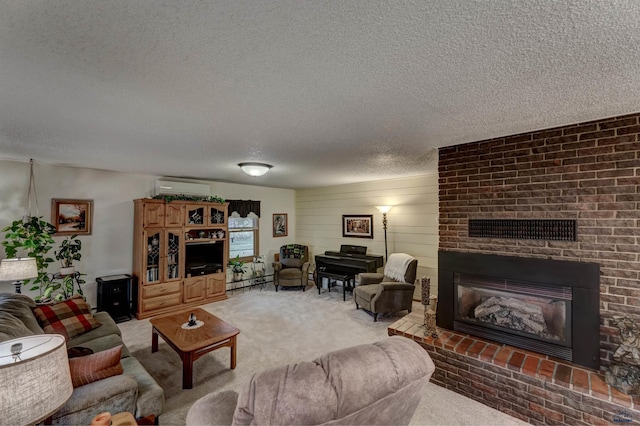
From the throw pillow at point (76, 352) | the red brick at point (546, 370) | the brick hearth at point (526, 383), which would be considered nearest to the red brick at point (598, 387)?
the brick hearth at point (526, 383)

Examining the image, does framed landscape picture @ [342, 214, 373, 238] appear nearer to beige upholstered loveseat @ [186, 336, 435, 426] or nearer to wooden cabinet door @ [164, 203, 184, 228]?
wooden cabinet door @ [164, 203, 184, 228]

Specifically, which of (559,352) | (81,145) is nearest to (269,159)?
(81,145)

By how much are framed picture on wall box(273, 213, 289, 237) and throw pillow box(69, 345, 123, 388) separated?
507 centimetres

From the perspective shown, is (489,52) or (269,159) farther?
(269,159)

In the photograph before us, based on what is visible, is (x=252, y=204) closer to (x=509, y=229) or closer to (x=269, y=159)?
(x=269, y=159)

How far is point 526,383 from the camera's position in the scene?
87.4 inches

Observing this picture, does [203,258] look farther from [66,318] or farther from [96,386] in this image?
[96,386]

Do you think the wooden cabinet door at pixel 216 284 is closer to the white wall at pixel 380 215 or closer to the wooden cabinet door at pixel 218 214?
the wooden cabinet door at pixel 218 214

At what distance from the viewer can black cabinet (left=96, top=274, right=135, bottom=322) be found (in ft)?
13.9

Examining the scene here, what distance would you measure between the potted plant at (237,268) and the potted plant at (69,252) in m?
2.55

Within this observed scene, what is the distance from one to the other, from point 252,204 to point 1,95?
4.76 m

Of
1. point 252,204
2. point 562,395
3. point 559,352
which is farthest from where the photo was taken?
point 252,204

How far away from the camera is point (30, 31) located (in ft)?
3.80

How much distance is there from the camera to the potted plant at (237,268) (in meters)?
5.95
